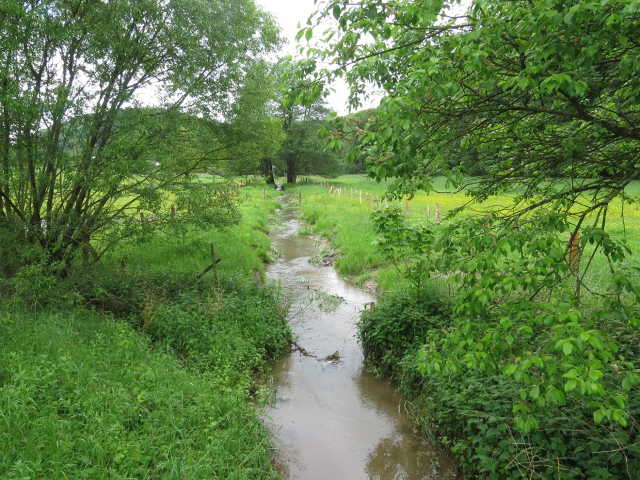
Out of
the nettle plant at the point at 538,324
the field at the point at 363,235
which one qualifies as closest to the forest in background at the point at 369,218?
the nettle plant at the point at 538,324

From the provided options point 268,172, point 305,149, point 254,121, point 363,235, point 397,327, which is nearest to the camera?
point 397,327

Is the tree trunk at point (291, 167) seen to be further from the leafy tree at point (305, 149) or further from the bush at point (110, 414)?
the bush at point (110, 414)

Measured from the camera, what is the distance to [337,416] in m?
7.13

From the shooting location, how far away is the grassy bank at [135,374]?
14.9ft

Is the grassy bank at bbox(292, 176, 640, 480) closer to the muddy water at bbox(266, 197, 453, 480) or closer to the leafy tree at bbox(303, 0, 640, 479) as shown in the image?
the leafy tree at bbox(303, 0, 640, 479)

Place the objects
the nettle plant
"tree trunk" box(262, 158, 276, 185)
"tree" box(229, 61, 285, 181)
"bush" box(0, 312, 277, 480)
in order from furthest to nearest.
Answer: "tree trunk" box(262, 158, 276, 185) → "tree" box(229, 61, 285, 181) → "bush" box(0, 312, 277, 480) → the nettle plant

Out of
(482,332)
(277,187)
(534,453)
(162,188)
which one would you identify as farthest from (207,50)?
(277,187)

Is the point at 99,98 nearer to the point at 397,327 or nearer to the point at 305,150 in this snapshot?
the point at 397,327

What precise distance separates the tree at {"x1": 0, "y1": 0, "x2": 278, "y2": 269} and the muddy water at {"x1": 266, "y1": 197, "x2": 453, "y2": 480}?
4.90m

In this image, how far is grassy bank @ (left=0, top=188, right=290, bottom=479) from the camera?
14.9 ft

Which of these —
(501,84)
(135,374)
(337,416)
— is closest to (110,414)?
(135,374)

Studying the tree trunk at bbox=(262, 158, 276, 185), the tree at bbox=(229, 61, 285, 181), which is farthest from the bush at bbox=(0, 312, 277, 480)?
the tree trunk at bbox=(262, 158, 276, 185)

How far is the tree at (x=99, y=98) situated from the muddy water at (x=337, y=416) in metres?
4.90

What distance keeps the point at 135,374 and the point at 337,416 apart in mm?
3297
